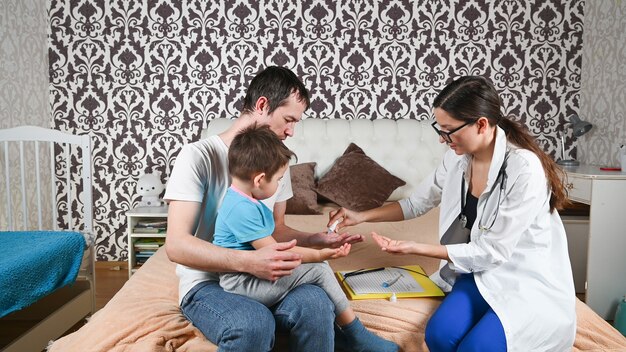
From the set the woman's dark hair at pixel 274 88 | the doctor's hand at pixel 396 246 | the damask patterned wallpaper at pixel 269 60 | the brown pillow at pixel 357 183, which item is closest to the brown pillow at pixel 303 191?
the brown pillow at pixel 357 183

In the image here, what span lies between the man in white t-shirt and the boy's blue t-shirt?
0.07 metres

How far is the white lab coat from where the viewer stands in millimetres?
1629

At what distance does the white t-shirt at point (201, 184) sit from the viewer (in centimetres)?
168

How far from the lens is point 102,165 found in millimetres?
4109

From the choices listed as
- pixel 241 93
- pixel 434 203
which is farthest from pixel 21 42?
pixel 434 203

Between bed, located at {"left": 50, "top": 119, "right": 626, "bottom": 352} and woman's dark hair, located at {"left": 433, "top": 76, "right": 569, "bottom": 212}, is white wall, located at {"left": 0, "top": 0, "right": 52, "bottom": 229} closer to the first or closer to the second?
bed, located at {"left": 50, "top": 119, "right": 626, "bottom": 352}

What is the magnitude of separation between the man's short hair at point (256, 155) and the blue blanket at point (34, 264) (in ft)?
3.65

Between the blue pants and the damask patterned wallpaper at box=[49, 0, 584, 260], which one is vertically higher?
the damask patterned wallpaper at box=[49, 0, 584, 260]

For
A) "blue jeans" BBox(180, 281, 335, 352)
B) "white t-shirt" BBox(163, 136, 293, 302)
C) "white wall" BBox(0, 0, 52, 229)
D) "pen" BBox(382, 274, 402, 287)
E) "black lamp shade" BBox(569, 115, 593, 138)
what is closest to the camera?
"blue jeans" BBox(180, 281, 335, 352)

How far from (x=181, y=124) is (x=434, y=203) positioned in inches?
95.5

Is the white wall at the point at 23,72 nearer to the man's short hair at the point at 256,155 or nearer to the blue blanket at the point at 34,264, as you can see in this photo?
the blue blanket at the point at 34,264

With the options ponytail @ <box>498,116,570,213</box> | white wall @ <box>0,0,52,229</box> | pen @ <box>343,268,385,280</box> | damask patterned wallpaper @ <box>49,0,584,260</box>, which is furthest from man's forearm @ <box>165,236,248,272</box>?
damask patterned wallpaper @ <box>49,0,584,260</box>

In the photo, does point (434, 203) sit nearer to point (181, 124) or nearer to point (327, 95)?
point (327, 95)

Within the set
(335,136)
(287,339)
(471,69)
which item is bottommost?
(287,339)
